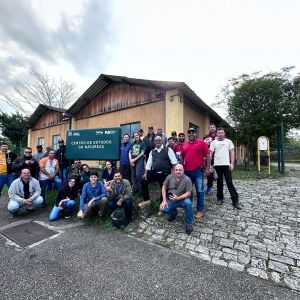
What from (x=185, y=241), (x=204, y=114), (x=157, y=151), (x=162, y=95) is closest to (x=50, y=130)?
(x=162, y=95)

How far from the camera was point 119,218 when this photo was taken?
13.0 feet

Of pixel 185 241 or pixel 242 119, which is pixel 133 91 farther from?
pixel 185 241

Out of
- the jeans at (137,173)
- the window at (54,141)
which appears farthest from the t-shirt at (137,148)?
the window at (54,141)

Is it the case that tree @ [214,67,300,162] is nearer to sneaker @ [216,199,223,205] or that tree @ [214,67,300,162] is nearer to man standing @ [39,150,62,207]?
sneaker @ [216,199,223,205]

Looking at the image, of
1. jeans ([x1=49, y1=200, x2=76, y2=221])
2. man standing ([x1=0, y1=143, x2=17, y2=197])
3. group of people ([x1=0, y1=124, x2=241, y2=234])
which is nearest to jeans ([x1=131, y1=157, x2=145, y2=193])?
group of people ([x1=0, y1=124, x2=241, y2=234])

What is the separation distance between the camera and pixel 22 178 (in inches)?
194

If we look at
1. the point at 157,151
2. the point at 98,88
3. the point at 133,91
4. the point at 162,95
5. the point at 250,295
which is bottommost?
the point at 250,295

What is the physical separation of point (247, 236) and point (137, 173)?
2.93m

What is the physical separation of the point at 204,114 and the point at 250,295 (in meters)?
10.4

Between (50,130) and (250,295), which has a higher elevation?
(50,130)

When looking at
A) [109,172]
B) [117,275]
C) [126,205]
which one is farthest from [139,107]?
[117,275]

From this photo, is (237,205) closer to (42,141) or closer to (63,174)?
(63,174)

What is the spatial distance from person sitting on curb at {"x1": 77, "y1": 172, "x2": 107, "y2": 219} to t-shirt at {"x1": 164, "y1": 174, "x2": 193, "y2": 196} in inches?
60.4

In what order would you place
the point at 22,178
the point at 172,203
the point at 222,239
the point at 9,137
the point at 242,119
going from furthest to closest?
the point at 9,137, the point at 242,119, the point at 22,178, the point at 172,203, the point at 222,239
